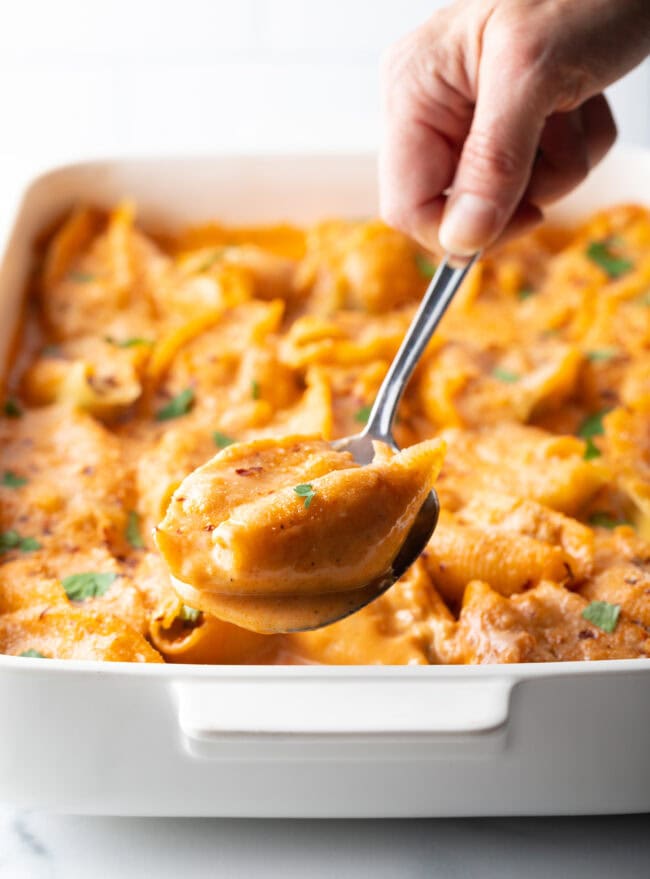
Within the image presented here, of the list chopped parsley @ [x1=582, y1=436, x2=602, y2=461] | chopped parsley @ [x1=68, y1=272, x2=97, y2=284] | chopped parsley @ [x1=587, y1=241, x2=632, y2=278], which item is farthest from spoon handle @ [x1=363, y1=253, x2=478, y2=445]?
chopped parsley @ [x1=68, y1=272, x2=97, y2=284]

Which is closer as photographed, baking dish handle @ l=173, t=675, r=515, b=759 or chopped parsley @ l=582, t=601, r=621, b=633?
baking dish handle @ l=173, t=675, r=515, b=759

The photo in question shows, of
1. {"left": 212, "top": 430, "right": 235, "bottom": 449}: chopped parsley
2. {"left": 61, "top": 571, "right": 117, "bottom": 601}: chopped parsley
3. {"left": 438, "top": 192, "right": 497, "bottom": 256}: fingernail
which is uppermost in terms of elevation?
{"left": 438, "top": 192, "right": 497, "bottom": 256}: fingernail

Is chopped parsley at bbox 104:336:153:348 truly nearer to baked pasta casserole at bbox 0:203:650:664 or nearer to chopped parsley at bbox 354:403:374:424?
baked pasta casserole at bbox 0:203:650:664

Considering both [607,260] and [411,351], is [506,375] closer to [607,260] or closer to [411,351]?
[411,351]

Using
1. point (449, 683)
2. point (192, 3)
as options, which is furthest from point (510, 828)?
point (192, 3)

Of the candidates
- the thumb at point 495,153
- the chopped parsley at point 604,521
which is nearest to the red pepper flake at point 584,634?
the chopped parsley at point 604,521

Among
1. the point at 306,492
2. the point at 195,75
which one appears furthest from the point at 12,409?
the point at 195,75

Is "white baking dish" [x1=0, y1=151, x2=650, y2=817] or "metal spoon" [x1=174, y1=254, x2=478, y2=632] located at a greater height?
"metal spoon" [x1=174, y1=254, x2=478, y2=632]

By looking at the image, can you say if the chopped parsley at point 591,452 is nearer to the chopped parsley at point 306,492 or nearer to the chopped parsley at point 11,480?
the chopped parsley at point 306,492
